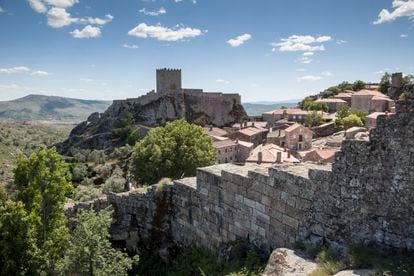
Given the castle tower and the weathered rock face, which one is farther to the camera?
the castle tower

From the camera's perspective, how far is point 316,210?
7262 mm

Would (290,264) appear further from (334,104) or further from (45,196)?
(334,104)

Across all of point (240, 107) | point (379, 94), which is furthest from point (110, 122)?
point (379, 94)

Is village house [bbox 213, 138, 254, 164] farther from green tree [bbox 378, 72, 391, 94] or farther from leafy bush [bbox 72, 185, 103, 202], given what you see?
green tree [bbox 378, 72, 391, 94]

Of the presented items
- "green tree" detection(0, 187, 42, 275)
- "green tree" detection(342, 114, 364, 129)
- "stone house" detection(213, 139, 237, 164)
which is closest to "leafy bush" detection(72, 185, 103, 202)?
"green tree" detection(0, 187, 42, 275)

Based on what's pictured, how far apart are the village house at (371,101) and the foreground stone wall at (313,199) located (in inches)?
2457

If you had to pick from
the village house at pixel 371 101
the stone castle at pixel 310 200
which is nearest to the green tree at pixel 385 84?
the village house at pixel 371 101

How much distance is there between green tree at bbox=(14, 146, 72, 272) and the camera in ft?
37.4

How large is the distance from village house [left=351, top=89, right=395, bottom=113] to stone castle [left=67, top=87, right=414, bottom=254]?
62295 mm

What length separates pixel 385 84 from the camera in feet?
259

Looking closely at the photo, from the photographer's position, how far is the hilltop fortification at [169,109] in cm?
7938

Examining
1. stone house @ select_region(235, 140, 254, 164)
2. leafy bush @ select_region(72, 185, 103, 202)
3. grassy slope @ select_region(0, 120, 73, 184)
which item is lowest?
grassy slope @ select_region(0, 120, 73, 184)

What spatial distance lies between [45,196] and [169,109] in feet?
223

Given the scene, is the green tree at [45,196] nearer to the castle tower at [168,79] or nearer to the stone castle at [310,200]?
the stone castle at [310,200]
